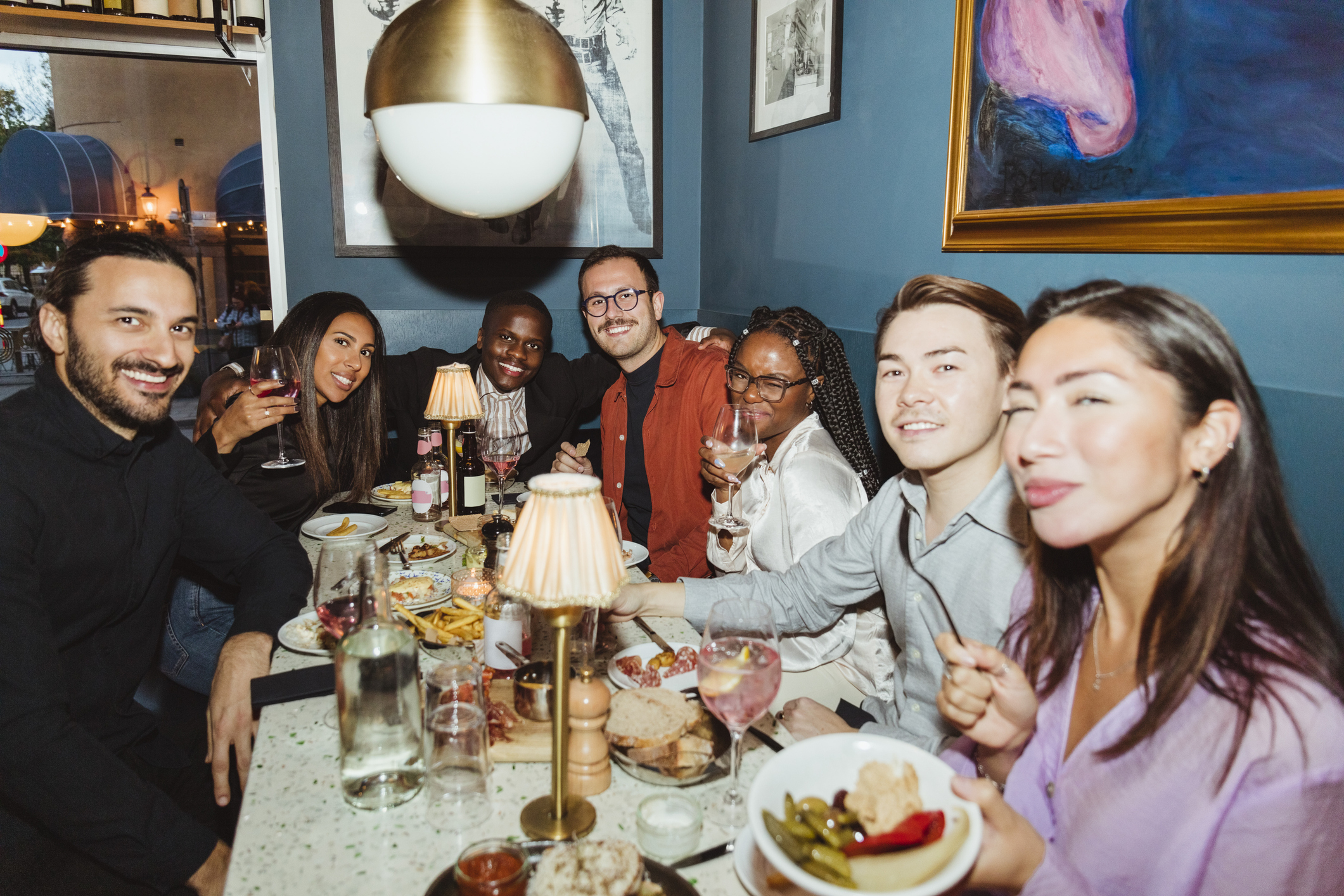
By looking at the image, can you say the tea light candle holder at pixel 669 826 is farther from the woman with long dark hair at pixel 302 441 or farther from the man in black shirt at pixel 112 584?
the woman with long dark hair at pixel 302 441

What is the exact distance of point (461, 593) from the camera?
1.65 metres

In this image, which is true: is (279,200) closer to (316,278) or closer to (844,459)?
(316,278)

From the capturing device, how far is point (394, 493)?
9.04ft

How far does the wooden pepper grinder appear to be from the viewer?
1.01 metres

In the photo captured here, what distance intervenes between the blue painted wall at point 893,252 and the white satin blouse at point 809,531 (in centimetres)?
63

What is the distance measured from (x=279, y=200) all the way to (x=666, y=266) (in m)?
2.02

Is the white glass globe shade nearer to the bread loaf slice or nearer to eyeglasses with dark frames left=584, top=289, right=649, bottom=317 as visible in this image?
the bread loaf slice

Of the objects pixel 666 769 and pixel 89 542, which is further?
pixel 89 542

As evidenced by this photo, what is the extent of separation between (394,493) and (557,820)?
200 cm

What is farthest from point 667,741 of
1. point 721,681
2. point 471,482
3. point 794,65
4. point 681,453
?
point 794,65

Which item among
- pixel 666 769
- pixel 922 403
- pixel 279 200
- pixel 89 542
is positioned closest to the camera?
pixel 666 769

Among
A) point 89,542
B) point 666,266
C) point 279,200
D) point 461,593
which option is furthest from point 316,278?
point 461,593

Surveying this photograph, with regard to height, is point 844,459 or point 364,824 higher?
point 844,459

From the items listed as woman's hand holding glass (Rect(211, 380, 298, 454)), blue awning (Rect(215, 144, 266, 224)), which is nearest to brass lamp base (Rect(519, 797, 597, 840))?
woman's hand holding glass (Rect(211, 380, 298, 454))
